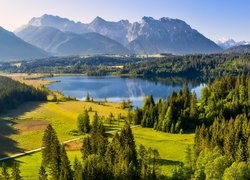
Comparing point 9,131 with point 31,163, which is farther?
point 9,131

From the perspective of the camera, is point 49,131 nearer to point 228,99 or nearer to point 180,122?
point 180,122

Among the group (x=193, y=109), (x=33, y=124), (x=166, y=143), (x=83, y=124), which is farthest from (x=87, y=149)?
(x=33, y=124)

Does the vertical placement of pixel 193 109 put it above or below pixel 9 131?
above

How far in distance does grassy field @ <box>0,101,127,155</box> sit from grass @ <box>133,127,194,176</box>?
28103 millimetres

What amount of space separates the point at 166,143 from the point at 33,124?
66143 mm

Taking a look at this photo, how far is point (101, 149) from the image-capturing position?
9112cm

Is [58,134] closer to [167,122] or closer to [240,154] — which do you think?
[167,122]

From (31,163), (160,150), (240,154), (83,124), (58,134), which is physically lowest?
(31,163)

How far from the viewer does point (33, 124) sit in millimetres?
161750

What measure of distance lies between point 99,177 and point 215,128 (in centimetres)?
4332

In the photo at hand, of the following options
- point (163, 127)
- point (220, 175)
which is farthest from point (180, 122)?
point (220, 175)

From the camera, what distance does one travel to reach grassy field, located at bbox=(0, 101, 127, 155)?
130 meters

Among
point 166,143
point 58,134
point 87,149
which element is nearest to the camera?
point 87,149

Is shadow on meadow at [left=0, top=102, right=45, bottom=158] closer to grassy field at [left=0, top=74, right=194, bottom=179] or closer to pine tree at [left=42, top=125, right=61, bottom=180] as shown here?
grassy field at [left=0, top=74, right=194, bottom=179]
